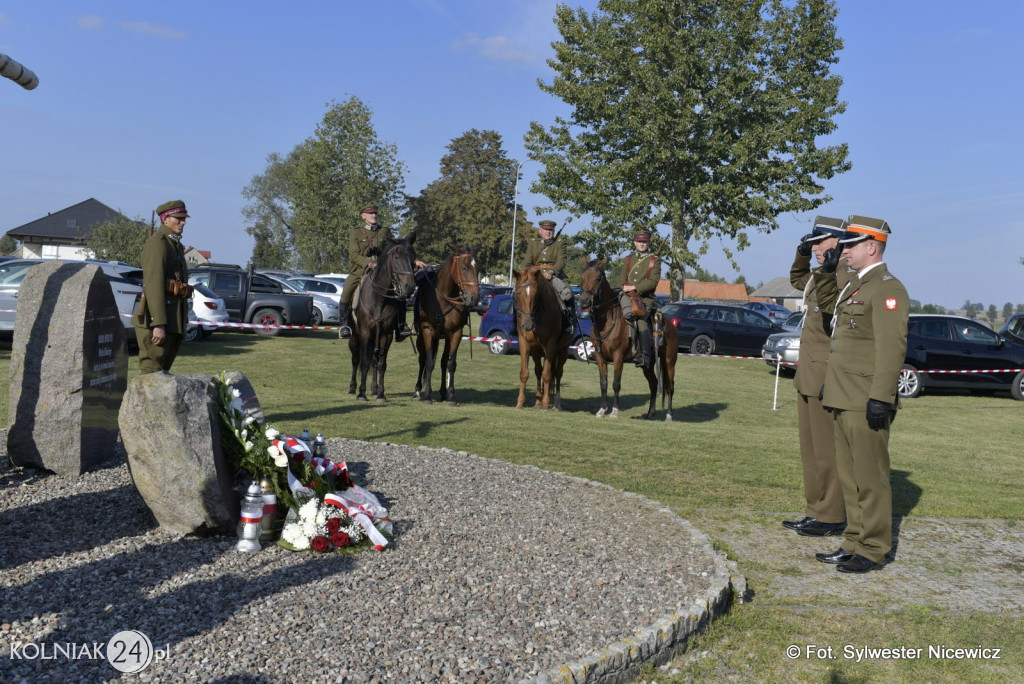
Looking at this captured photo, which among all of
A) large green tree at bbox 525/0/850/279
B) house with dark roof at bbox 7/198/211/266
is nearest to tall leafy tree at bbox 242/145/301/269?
house with dark roof at bbox 7/198/211/266

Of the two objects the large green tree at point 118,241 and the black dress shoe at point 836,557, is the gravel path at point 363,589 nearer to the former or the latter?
the black dress shoe at point 836,557

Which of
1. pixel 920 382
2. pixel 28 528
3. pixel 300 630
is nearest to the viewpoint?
pixel 300 630

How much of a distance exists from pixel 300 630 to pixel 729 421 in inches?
488

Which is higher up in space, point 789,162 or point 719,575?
point 789,162

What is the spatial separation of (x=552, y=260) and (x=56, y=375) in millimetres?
9220

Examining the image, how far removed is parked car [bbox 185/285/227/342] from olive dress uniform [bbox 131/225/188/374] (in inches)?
594

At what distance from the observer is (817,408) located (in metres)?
7.42

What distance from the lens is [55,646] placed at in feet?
13.2

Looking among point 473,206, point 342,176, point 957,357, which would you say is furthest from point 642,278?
point 473,206

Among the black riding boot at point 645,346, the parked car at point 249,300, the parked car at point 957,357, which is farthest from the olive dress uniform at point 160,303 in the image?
the parked car at point 249,300

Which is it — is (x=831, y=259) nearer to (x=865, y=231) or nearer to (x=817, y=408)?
(x=865, y=231)

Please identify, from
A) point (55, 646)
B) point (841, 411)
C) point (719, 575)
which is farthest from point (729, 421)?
point (55, 646)

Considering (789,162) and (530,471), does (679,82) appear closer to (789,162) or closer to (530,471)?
(789,162)

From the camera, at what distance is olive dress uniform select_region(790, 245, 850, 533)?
289 inches
